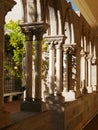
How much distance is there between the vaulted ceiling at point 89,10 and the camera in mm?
10148

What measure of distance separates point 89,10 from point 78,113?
11.8 feet

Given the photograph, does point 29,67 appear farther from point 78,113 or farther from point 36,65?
point 78,113

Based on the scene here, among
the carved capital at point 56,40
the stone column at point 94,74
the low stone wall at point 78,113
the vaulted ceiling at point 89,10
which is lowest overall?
the low stone wall at point 78,113

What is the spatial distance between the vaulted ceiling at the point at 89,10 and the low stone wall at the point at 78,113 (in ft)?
9.23

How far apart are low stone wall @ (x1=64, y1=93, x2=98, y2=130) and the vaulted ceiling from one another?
281 centimetres

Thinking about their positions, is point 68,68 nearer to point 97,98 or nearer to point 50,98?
point 50,98

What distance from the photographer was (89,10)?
11.4 m

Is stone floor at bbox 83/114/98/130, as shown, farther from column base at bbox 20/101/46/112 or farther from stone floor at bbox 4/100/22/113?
column base at bbox 20/101/46/112

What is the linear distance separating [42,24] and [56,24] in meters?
1.94

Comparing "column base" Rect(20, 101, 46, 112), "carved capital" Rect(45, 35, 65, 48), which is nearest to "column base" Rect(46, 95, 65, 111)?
"carved capital" Rect(45, 35, 65, 48)

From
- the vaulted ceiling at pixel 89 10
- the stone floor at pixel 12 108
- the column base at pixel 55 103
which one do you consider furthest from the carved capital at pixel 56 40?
the stone floor at pixel 12 108

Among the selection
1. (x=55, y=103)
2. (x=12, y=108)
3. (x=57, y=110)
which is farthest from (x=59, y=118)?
(x=12, y=108)

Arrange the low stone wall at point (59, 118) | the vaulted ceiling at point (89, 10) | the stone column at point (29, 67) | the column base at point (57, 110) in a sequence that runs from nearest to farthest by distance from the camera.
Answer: the low stone wall at point (59, 118) → the stone column at point (29, 67) → the column base at point (57, 110) → the vaulted ceiling at point (89, 10)

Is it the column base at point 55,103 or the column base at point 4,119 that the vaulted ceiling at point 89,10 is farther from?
the column base at point 4,119
